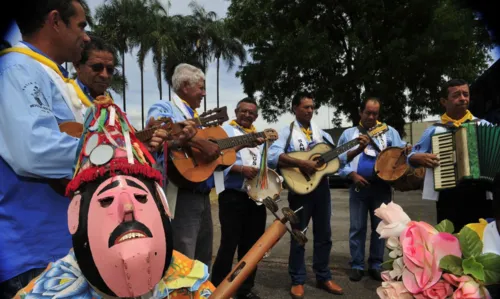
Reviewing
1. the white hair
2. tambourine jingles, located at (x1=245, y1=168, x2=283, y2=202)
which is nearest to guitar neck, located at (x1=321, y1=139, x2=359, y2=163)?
tambourine jingles, located at (x1=245, y1=168, x2=283, y2=202)

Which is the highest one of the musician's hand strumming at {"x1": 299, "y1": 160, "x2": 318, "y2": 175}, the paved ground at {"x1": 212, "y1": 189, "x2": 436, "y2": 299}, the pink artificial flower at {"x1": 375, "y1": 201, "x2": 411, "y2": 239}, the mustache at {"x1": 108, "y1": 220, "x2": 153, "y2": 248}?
the musician's hand strumming at {"x1": 299, "y1": 160, "x2": 318, "y2": 175}

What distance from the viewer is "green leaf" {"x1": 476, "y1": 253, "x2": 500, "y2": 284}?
3.78ft

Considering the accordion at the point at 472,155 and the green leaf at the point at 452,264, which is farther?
the accordion at the point at 472,155

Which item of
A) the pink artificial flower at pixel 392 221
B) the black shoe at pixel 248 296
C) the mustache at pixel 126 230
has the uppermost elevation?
the mustache at pixel 126 230

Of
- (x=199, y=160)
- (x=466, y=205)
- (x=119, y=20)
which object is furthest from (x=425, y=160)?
(x=119, y=20)

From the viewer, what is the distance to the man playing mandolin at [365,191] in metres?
4.41

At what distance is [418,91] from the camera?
15.3 meters

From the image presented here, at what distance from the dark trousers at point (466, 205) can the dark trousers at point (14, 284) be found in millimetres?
3183

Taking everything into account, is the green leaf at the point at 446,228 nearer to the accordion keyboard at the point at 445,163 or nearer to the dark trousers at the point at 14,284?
the dark trousers at the point at 14,284

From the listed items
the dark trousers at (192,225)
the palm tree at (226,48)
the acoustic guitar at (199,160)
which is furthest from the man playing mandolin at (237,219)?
the palm tree at (226,48)

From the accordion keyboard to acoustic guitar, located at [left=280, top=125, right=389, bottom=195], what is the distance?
3.70 ft

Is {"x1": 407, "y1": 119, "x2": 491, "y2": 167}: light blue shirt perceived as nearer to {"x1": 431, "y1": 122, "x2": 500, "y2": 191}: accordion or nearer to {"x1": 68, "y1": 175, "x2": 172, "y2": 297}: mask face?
{"x1": 431, "y1": 122, "x2": 500, "y2": 191}: accordion

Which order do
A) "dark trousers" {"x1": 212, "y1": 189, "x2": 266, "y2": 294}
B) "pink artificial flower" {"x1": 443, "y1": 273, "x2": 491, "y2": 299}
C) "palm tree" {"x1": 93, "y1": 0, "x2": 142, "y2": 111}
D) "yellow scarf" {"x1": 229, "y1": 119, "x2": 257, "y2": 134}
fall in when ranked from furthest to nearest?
"palm tree" {"x1": 93, "y1": 0, "x2": 142, "y2": 111} < "yellow scarf" {"x1": 229, "y1": 119, "x2": 257, "y2": 134} < "dark trousers" {"x1": 212, "y1": 189, "x2": 266, "y2": 294} < "pink artificial flower" {"x1": 443, "y1": 273, "x2": 491, "y2": 299}

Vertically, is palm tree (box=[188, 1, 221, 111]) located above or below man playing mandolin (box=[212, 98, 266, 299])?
above
